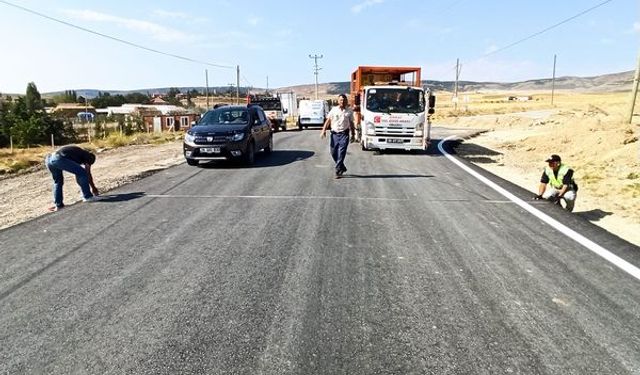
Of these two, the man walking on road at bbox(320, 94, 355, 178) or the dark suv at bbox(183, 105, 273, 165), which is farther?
the dark suv at bbox(183, 105, 273, 165)

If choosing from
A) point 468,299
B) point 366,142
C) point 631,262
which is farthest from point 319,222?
point 366,142

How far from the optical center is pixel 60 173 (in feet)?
26.1

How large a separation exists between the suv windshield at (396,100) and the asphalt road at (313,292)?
833cm

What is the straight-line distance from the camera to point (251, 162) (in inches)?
496

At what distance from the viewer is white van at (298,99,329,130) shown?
35094 mm

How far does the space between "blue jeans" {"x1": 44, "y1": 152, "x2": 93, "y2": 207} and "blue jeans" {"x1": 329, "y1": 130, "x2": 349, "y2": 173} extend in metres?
5.05

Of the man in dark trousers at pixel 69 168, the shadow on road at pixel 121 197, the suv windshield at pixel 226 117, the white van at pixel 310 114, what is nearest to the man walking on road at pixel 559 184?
the shadow on road at pixel 121 197

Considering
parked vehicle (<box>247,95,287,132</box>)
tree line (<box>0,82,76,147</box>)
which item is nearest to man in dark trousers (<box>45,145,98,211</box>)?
parked vehicle (<box>247,95,287,132</box>)

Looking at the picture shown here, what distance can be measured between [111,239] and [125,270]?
1277 millimetres

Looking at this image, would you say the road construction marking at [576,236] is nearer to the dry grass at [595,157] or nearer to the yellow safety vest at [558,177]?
the yellow safety vest at [558,177]

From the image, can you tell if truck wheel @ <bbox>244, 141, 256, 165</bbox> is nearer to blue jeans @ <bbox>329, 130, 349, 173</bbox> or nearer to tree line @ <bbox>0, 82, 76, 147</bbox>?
blue jeans @ <bbox>329, 130, 349, 173</bbox>

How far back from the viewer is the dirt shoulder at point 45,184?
7.90 metres

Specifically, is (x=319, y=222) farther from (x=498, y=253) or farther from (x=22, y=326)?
(x=22, y=326)

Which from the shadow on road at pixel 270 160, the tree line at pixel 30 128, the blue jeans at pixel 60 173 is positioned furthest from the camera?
the tree line at pixel 30 128
